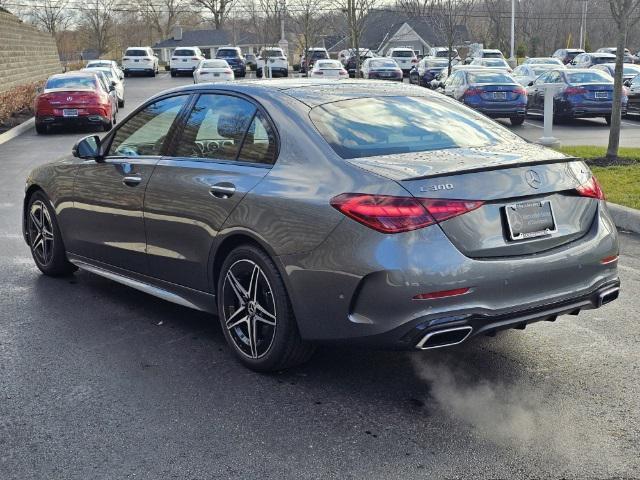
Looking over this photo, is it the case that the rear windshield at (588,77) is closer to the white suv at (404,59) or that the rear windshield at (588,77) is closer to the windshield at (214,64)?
the windshield at (214,64)

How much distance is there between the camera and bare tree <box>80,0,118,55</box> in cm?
8988

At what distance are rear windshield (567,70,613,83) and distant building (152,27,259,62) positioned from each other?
7140 cm

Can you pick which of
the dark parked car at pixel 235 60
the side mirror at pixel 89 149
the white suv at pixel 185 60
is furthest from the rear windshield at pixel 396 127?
the white suv at pixel 185 60

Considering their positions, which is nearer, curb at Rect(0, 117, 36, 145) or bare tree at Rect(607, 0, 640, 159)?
bare tree at Rect(607, 0, 640, 159)

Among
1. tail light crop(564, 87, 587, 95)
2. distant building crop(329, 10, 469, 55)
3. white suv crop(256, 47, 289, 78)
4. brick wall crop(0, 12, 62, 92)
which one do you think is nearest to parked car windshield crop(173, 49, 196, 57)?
white suv crop(256, 47, 289, 78)

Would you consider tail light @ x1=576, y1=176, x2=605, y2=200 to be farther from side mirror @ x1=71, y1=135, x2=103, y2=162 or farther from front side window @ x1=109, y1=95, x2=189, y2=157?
side mirror @ x1=71, y1=135, x2=103, y2=162

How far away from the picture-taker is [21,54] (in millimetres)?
33656

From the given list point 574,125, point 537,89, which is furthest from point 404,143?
point 537,89

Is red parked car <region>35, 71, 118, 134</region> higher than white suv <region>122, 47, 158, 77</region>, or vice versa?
red parked car <region>35, 71, 118, 134</region>

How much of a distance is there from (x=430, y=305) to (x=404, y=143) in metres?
1.13

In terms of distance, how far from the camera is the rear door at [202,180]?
4.91 m

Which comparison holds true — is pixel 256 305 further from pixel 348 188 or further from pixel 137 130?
pixel 137 130

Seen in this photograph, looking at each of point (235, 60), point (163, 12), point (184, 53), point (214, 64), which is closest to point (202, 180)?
point (214, 64)

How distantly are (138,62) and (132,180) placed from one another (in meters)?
50.6
